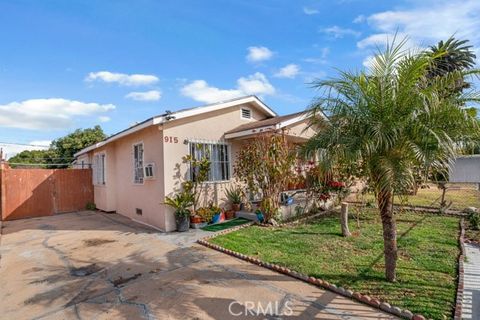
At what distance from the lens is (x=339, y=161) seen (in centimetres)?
504

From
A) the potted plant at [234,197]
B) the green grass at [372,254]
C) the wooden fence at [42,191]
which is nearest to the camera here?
the green grass at [372,254]

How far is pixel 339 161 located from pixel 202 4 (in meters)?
8.29

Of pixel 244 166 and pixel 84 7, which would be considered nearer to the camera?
pixel 84 7

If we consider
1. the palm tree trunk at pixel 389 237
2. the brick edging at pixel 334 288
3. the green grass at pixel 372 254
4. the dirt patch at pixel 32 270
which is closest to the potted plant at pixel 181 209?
the green grass at pixel 372 254

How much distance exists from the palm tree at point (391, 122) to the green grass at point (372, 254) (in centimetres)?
55

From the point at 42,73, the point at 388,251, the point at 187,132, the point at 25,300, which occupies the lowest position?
the point at 25,300

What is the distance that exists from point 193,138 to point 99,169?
27.2 feet

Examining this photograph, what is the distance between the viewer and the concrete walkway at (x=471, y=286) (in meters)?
4.07

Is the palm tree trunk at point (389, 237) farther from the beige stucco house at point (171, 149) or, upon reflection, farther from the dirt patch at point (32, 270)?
the dirt patch at point (32, 270)

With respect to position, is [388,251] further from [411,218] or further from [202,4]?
[202,4]

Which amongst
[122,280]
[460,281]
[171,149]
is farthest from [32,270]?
[460,281]

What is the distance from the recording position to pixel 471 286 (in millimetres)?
4871

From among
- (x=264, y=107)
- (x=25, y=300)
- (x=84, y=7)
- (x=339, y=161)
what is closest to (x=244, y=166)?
(x=264, y=107)

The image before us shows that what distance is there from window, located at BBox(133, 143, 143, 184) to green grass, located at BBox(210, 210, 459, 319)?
5.11m
